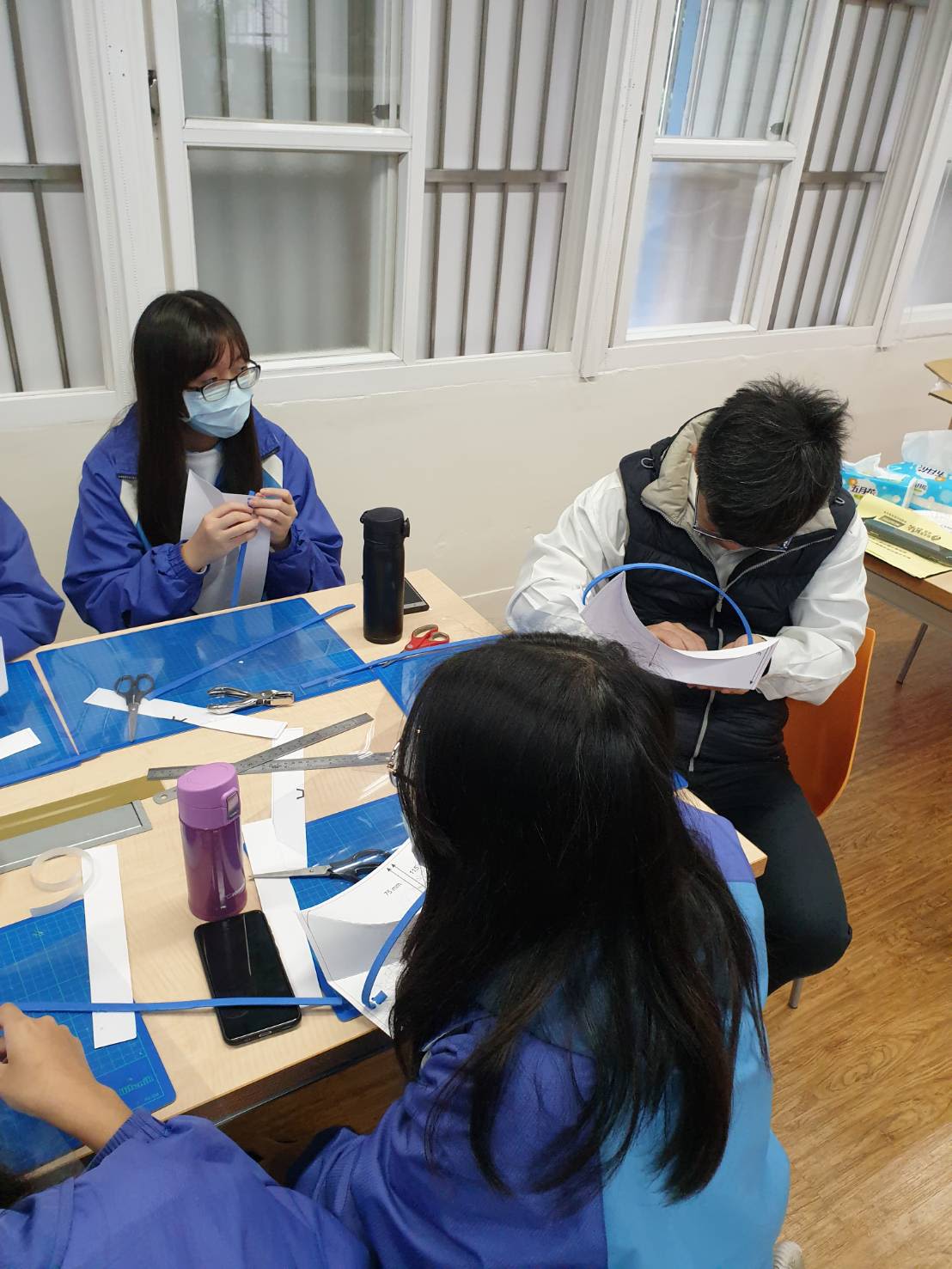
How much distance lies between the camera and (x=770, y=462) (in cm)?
134

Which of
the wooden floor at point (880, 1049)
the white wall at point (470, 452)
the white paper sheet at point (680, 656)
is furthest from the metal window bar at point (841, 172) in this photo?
the white paper sheet at point (680, 656)

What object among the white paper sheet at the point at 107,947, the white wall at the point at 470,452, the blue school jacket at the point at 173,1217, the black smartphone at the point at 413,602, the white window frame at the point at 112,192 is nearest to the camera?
the blue school jacket at the point at 173,1217

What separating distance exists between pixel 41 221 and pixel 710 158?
191cm

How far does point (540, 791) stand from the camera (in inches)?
25.4

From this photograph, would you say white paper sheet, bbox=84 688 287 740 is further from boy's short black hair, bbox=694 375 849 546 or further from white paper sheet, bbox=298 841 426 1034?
boy's short black hair, bbox=694 375 849 546

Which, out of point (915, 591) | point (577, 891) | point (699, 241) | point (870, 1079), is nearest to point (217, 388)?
point (577, 891)

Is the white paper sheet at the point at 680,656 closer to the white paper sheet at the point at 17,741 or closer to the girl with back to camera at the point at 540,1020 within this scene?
the girl with back to camera at the point at 540,1020

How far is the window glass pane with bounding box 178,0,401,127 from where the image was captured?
2.00 meters

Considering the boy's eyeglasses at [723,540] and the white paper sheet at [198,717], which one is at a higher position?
the boy's eyeglasses at [723,540]

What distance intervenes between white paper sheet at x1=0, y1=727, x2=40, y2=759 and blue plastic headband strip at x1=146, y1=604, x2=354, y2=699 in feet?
0.57

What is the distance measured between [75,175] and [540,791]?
200cm

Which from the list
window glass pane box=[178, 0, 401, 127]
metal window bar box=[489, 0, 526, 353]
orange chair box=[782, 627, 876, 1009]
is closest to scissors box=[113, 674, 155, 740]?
Answer: orange chair box=[782, 627, 876, 1009]

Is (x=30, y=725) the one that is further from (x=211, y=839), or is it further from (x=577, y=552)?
(x=577, y=552)

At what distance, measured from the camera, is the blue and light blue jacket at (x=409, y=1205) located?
2.09 feet
